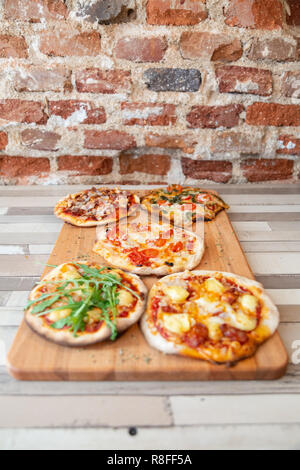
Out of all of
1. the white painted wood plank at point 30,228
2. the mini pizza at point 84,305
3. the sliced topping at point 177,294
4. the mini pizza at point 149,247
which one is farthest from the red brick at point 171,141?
the sliced topping at point 177,294

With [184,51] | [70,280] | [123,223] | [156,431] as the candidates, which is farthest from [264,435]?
[184,51]

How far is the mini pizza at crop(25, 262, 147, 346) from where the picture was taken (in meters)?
1.22

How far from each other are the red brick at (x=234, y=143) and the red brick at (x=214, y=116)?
0.21 feet

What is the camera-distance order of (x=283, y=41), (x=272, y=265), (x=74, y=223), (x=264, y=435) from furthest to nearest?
(x=283, y=41), (x=74, y=223), (x=272, y=265), (x=264, y=435)

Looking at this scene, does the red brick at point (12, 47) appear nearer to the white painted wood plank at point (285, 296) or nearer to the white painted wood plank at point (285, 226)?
the white painted wood plank at point (285, 226)

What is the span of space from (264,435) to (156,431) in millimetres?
286

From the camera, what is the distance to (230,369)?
1140 millimetres

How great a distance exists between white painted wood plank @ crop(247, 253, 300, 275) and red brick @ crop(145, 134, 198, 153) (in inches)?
38.6

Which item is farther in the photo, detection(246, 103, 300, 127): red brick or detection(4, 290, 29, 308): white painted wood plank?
detection(246, 103, 300, 127): red brick

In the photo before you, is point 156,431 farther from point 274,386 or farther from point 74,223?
point 74,223

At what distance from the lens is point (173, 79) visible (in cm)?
234

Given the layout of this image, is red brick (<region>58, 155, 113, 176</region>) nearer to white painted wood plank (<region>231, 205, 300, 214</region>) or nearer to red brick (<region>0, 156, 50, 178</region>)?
red brick (<region>0, 156, 50, 178</region>)

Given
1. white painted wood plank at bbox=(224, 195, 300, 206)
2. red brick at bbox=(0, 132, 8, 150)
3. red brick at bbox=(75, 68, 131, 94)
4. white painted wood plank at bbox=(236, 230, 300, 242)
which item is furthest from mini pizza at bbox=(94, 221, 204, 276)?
red brick at bbox=(0, 132, 8, 150)

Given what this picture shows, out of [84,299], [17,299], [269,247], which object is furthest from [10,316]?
[269,247]
